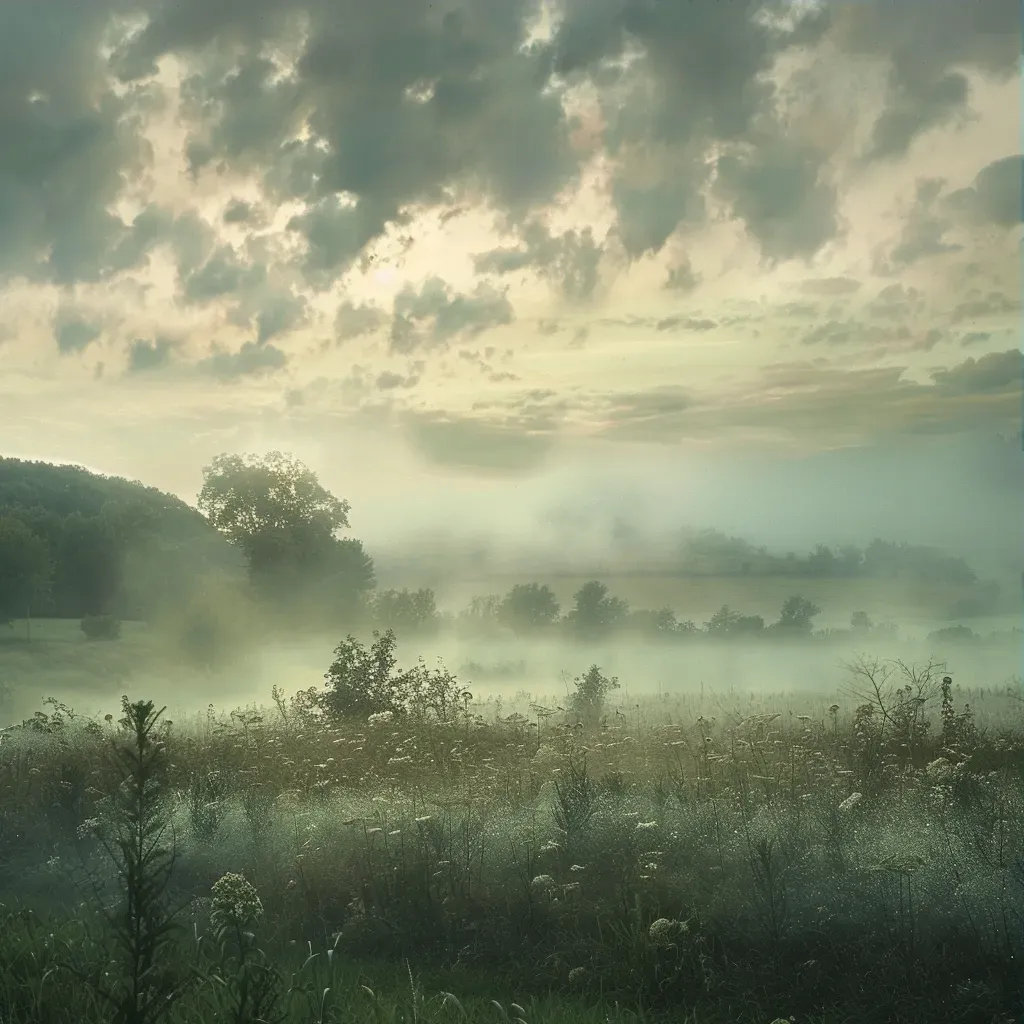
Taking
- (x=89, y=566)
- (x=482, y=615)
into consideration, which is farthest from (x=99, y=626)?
(x=482, y=615)

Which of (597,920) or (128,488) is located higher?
(128,488)

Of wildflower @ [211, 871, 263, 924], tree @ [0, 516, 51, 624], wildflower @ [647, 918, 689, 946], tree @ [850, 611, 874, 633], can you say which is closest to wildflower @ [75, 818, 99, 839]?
wildflower @ [211, 871, 263, 924]

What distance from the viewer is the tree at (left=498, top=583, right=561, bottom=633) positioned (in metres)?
22.9

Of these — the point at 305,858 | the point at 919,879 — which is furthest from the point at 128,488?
the point at 919,879

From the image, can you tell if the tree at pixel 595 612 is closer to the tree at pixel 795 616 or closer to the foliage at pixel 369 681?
the tree at pixel 795 616

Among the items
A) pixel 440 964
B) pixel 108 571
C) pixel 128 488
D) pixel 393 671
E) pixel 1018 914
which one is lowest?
pixel 440 964

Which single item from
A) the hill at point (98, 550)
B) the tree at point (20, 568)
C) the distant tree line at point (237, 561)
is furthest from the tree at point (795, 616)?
the tree at point (20, 568)

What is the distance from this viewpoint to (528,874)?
7.54 meters

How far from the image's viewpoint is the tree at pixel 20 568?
18.8 meters

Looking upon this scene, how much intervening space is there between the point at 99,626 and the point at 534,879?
1605 centimetres

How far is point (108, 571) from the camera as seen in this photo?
20906 millimetres

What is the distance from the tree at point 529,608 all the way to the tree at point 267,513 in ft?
15.2

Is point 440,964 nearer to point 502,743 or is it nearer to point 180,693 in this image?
point 502,743

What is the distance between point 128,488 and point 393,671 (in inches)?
475
